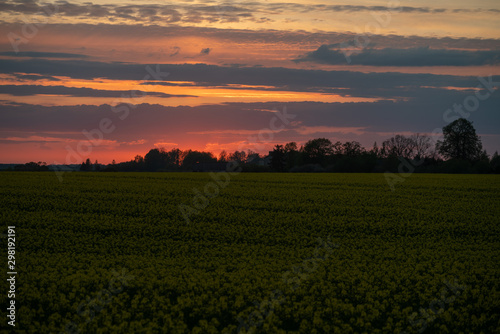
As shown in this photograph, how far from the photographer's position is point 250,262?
57.8 feet

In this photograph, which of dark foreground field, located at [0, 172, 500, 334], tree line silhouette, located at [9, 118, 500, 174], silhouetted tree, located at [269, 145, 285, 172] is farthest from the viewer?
silhouetted tree, located at [269, 145, 285, 172]

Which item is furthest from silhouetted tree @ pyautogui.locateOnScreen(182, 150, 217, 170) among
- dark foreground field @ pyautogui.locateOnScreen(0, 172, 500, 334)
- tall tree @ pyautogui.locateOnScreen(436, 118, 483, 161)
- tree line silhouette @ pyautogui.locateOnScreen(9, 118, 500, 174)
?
dark foreground field @ pyautogui.locateOnScreen(0, 172, 500, 334)

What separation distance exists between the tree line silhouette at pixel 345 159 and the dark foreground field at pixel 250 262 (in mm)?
40001

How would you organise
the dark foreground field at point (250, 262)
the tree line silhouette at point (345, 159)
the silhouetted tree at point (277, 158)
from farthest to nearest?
the silhouetted tree at point (277, 158) → the tree line silhouette at point (345, 159) → the dark foreground field at point (250, 262)

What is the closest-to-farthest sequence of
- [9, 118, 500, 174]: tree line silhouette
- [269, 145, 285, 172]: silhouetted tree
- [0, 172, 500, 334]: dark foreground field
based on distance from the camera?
[0, 172, 500, 334]: dark foreground field, [9, 118, 500, 174]: tree line silhouette, [269, 145, 285, 172]: silhouetted tree

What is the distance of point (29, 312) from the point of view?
40.1 feet

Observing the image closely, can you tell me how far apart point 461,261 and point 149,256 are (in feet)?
41.7

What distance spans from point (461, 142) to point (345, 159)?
34.5 meters

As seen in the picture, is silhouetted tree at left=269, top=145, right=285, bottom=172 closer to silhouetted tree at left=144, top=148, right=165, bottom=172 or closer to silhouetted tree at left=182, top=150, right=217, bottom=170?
silhouetted tree at left=182, top=150, right=217, bottom=170

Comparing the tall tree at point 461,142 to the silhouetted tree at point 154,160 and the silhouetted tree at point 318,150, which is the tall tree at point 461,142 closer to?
the silhouetted tree at point 318,150

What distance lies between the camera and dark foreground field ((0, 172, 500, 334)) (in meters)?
12.3

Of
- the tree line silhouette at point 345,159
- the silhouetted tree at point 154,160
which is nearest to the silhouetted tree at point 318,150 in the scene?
the tree line silhouette at point 345,159

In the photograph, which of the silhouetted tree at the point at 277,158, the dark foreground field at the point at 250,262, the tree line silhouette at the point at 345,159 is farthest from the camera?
the silhouetted tree at the point at 277,158

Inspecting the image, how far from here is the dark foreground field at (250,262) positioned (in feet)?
40.3
